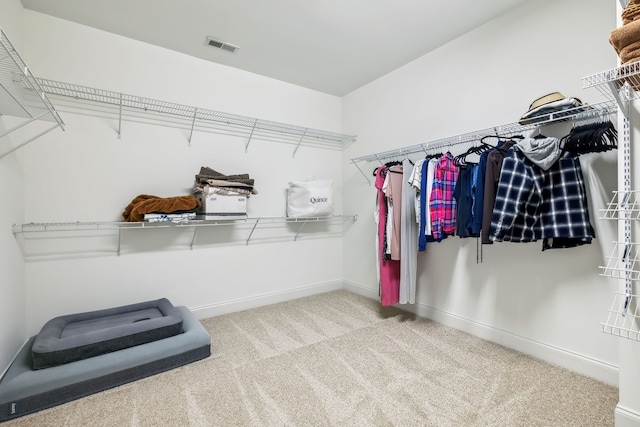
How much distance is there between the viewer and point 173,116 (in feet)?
8.48

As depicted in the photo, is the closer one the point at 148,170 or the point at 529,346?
the point at 529,346

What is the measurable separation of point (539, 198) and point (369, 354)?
4.79 ft

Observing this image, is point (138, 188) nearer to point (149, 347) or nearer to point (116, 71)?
point (116, 71)

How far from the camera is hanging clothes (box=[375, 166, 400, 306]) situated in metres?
2.54

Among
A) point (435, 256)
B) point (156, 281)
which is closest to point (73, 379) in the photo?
point (156, 281)

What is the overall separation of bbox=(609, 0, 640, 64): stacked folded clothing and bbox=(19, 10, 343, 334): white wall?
2618 mm

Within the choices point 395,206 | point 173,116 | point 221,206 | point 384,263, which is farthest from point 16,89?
point 384,263

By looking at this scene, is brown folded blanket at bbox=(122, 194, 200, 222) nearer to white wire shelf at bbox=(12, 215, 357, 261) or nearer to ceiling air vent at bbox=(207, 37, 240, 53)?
white wire shelf at bbox=(12, 215, 357, 261)

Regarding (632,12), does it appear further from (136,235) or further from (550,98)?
(136,235)

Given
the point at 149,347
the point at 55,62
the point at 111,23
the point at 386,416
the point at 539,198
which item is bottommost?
the point at 386,416

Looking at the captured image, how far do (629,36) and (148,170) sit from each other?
2965 millimetres

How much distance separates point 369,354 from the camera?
2.01 m

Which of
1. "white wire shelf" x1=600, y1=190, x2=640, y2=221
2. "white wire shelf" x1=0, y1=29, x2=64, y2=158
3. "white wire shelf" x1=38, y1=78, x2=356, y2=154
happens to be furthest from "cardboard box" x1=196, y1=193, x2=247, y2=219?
"white wire shelf" x1=600, y1=190, x2=640, y2=221

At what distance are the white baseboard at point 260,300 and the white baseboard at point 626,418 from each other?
2.51m
